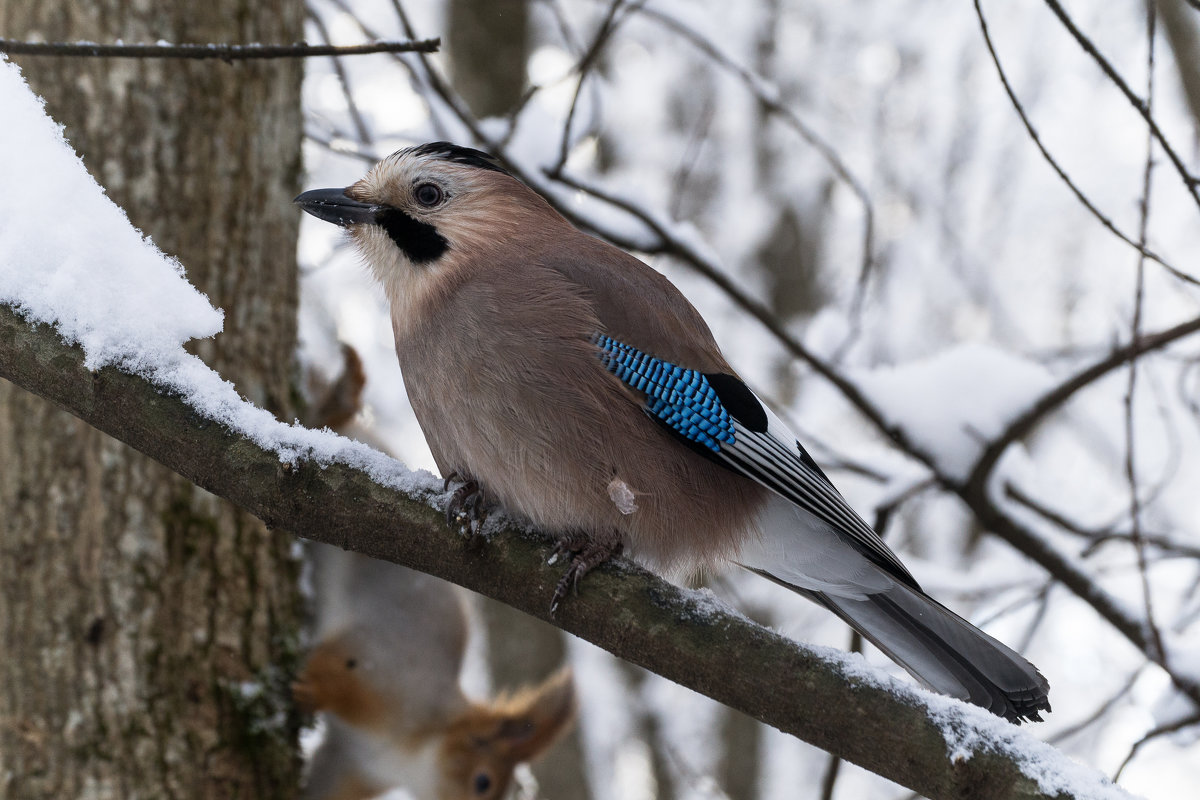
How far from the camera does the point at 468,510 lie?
2.21 metres

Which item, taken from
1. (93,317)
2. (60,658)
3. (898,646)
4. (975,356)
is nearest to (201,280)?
(60,658)

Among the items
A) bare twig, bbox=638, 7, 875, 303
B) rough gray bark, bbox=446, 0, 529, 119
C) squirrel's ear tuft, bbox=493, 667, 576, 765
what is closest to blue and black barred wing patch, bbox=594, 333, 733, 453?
bare twig, bbox=638, 7, 875, 303

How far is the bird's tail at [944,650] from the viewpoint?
8.36ft

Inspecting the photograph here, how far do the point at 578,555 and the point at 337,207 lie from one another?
132 cm

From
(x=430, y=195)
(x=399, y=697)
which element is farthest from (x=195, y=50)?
(x=399, y=697)

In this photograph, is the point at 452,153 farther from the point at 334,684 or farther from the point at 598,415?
the point at 334,684

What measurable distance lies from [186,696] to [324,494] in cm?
124

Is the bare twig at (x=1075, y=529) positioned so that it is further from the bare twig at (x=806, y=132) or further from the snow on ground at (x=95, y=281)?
the snow on ground at (x=95, y=281)

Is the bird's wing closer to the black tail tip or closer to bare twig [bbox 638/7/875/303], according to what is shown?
the black tail tip

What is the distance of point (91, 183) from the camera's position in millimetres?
1999

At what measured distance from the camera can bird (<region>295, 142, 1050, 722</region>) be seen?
2.51 meters

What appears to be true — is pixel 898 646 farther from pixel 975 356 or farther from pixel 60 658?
pixel 60 658

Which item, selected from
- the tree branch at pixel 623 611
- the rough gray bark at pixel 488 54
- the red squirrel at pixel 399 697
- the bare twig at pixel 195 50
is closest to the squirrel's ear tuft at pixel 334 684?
the red squirrel at pixel 399 697

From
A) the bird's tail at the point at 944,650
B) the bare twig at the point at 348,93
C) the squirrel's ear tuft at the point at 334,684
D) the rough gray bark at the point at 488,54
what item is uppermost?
the rough gray bark at the point at 488,54
